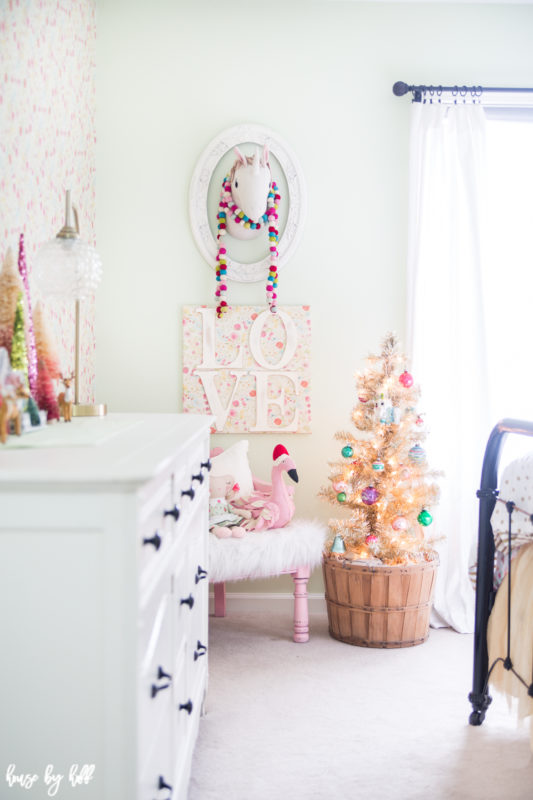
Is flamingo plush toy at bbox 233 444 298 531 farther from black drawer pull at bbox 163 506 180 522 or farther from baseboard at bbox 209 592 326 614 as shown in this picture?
black drawer pull at bbox 163 506 180 522

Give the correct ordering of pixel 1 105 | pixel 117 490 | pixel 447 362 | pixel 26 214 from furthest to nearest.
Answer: pixel 447 362 → pixel 26 214 → pixel 1 105 → pixel 117 490

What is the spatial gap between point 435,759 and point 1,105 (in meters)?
2.26

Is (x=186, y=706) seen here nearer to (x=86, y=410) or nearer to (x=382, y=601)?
(x=86, y=410)

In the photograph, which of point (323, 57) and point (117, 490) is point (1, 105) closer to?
point (117, 490)

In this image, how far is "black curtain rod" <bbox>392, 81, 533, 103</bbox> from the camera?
320cm

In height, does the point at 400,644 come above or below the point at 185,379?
below

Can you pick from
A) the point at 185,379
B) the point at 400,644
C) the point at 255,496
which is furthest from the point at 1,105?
the point at 400,644

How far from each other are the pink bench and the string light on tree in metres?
0.14

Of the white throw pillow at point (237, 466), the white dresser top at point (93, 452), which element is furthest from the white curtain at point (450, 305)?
the white dresser top at point (93, 452)

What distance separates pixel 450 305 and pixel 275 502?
4.12 feet

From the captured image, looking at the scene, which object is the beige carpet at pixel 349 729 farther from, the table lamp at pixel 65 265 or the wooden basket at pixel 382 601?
the table lamp at pixel 65 265

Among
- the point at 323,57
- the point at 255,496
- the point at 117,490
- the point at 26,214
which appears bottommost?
the point at 255,496

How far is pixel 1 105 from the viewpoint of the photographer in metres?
1.96

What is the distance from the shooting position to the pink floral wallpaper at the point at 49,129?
2.04 metres
